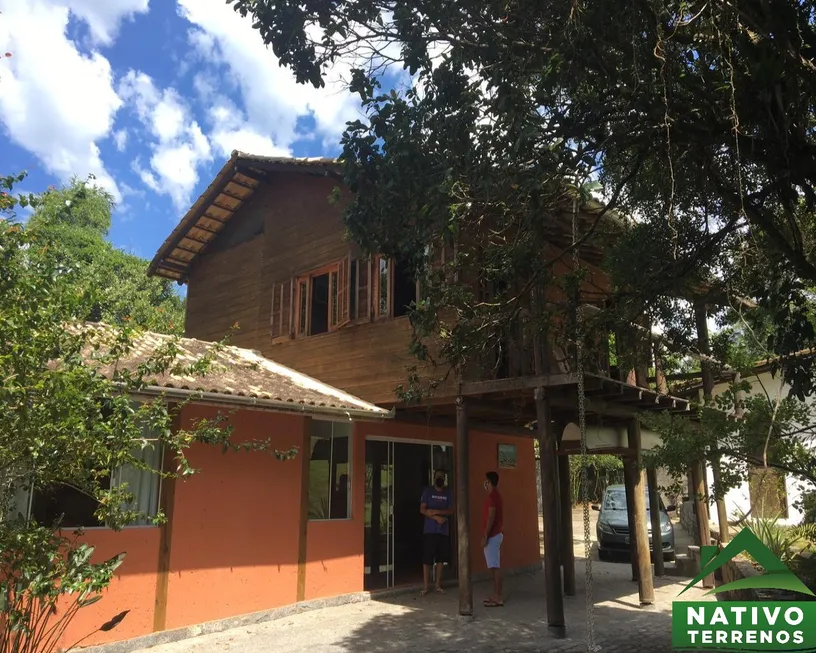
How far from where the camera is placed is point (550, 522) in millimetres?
8141

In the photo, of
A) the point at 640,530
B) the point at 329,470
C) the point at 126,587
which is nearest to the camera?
the point at 126,587

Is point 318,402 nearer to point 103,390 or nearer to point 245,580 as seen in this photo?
point 245,580

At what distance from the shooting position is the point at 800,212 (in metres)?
6.91

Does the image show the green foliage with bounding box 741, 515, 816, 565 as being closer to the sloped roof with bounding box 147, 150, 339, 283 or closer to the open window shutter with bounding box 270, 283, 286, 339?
the open window shutter with bounding box 270, 283, 286, 339

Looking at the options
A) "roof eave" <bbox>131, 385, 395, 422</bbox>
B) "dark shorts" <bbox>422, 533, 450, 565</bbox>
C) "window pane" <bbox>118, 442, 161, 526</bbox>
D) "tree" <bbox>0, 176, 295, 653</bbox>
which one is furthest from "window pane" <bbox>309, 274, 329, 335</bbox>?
"tree" <bbox>0, 176, 295, 653</bbox>

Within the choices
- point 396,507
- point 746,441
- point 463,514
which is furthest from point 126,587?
point 746,441

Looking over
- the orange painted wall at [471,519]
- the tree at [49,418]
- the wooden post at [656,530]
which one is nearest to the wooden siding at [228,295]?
the orange painted wall at [471,519]

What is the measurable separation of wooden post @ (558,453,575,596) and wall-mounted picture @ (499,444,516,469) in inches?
60.1

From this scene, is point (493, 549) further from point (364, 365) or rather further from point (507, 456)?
point (507, 456)

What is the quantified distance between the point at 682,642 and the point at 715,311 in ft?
13.0

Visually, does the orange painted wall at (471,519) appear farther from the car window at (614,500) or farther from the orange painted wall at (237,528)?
the car window at (614,500)

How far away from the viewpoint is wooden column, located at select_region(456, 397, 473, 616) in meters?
8.77

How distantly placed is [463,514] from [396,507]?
2508mm

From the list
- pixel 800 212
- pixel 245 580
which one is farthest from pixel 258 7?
pixel 245 580
